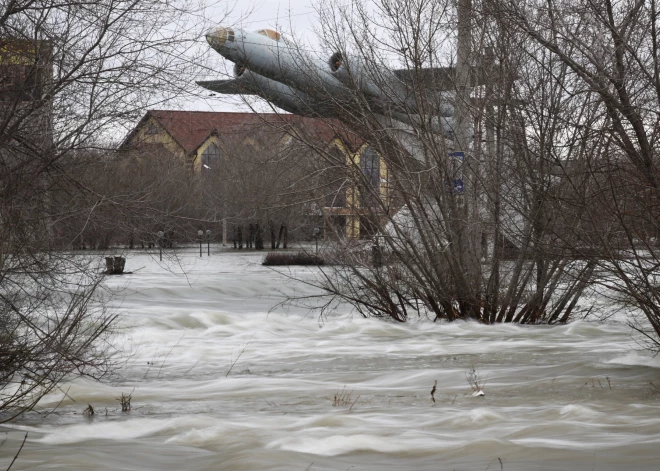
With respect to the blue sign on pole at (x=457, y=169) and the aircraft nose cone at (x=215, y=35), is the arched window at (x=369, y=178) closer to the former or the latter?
the blue sign on pole at (x=457, y=169)

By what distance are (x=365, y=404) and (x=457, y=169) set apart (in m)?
6.55

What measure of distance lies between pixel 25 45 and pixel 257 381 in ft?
14.3

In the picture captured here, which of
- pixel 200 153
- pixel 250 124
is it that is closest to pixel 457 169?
pixel 250 124

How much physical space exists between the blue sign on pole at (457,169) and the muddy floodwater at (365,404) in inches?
79.9

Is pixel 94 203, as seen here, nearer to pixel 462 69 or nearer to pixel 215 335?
pixel 215 335

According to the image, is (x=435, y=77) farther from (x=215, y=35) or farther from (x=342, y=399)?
A: (x=342, y=399)

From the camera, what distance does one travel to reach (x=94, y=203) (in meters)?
11.8

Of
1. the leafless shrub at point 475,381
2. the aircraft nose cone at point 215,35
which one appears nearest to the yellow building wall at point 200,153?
the aircraft nose cone at point 215,35

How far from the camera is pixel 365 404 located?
366 inches

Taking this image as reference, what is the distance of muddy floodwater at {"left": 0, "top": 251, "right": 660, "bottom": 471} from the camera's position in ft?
24.0

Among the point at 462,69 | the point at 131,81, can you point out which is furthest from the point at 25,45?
the point at 462,69

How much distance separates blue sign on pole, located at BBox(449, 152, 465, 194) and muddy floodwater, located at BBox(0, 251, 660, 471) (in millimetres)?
2030

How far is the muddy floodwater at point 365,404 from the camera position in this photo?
7.31 metres

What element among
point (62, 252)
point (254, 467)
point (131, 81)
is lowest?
point (254, 467)
